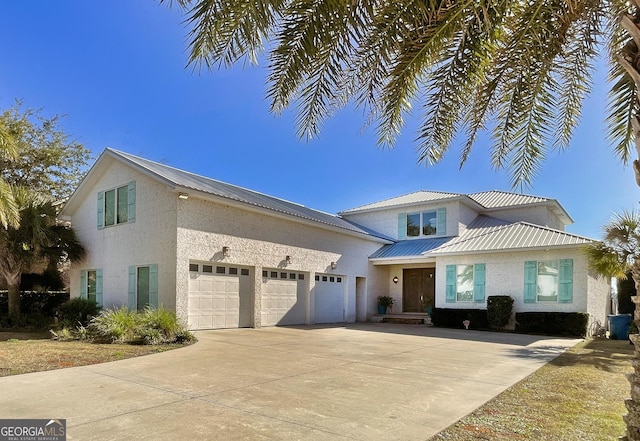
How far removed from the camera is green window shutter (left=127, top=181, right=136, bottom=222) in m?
15.7

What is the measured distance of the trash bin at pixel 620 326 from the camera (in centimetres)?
1627

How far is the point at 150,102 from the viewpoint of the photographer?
917 inches

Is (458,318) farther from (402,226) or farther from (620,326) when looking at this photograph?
(402,226)

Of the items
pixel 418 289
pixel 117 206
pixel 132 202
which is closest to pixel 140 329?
pixel 132 202

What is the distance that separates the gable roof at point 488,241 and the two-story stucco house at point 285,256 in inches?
2.5

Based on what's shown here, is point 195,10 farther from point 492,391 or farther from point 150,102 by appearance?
point 150,102

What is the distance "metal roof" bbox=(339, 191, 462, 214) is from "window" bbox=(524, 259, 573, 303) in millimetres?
5625

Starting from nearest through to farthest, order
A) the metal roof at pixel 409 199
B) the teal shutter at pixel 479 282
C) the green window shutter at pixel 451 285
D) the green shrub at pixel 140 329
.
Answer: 1. the green shrub at pixel 140 329
2. the teal shutter at pixel 479 282
3. the green window shutter at pixel 451 285
4. the metal roof at pixel 409 199

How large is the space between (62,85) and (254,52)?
20.6 meters

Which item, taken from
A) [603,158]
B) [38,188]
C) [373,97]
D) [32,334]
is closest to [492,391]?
[603,158]

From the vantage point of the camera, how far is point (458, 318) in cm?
1888

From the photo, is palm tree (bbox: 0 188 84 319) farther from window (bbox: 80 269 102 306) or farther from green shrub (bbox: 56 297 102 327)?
green shrub (bbox: 56 297 102 327)

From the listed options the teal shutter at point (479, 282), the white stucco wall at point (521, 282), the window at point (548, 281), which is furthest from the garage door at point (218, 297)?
the window at point (548, 281)

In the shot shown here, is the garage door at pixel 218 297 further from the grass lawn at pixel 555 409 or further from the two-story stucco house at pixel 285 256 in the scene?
the grass lawn at pixel 555 409
